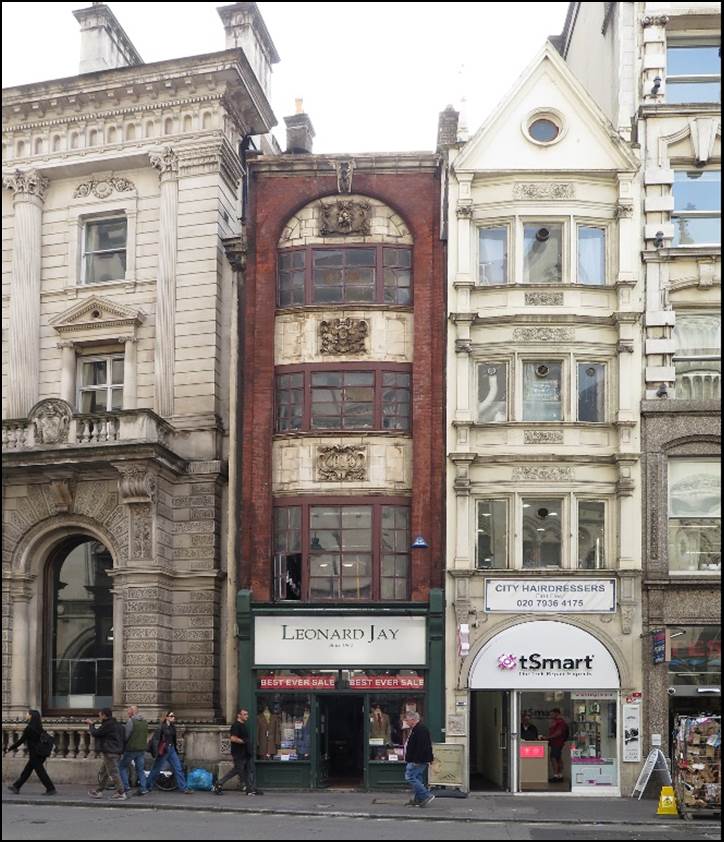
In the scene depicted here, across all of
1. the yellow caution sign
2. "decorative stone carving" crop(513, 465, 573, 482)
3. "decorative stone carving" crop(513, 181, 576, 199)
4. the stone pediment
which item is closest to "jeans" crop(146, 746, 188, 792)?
"decorative stone carving" crop(513, 465, 573, 482)

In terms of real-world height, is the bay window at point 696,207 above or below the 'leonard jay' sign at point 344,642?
above

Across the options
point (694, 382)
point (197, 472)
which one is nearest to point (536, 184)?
point (694, 382)

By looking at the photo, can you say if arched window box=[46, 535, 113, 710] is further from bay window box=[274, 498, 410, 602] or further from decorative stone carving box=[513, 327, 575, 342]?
decorative stone carving box=[513, 327, 575, 342]

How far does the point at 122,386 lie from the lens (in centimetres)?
3434

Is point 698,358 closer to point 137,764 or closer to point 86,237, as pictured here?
point 137,764

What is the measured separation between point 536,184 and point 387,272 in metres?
4.02

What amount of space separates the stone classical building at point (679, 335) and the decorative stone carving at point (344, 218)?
6.46m

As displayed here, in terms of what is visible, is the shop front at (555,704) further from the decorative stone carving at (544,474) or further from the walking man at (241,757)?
the walking man at (241,757)

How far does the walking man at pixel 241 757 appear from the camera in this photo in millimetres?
28422

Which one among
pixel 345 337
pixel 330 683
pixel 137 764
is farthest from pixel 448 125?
pixel 137 764

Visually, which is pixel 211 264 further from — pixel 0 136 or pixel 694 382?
pixel 694 382

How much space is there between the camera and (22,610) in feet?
108

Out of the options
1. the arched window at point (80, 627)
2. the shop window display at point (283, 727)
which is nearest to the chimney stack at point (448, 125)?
the arched window at point (80, 627)

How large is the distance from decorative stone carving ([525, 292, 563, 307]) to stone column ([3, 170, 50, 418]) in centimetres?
1251
